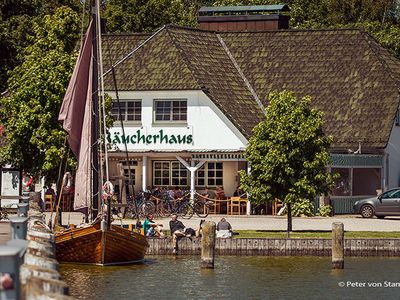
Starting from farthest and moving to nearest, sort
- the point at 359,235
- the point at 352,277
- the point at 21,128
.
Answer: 1. the point at 21,128
2. the point at 359,235
3. the point at 352,277

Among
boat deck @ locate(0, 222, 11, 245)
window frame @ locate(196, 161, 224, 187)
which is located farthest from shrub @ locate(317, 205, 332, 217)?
boat deck @ locate(0, 222, 11, 245)

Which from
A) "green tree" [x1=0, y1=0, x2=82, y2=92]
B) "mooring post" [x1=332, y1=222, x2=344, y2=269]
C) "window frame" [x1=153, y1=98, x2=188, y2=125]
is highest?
"green tree" [x1=0, y1=0, x2=82, y2=92]

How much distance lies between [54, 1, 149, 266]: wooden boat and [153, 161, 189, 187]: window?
20.2m

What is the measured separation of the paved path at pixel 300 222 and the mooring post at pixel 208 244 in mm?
10072

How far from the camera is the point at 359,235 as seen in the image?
44500 mm

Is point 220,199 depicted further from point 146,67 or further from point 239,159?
point 146,67

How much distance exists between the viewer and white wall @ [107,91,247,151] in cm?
6131

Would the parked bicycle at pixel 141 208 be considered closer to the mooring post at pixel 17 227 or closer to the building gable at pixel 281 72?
the building gable at pixel 281 72

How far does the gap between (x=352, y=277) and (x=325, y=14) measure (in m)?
61.1

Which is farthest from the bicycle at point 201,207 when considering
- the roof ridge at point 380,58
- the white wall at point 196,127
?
the roof ridge at point 380,58

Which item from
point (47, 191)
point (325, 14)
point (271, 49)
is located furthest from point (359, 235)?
point (325, 14)

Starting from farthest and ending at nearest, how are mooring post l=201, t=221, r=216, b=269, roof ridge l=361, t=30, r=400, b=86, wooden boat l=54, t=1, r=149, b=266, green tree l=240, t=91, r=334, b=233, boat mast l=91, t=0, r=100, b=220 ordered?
roof ridge l=361, t=30, r=400, b=86, green tree l=240, t=91, r=334, b=233, boat mast l=91, t=0, r=100, b=220, wooden boat l=54, t=1, r=149, b=266, mooring post l=201, t=221, r=216, b=269

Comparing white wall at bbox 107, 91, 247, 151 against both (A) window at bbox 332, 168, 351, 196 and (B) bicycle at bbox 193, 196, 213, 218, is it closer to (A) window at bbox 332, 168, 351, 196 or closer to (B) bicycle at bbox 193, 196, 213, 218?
(B) bicycle at bbox 193, 196, 213, 218

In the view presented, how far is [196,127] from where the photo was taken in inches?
2420
